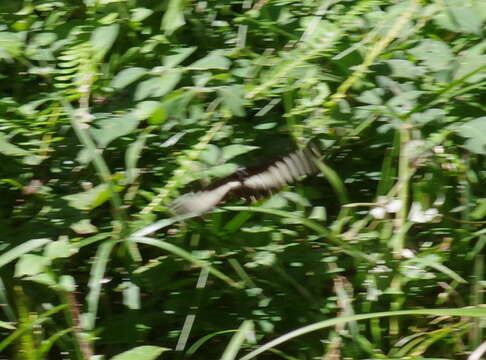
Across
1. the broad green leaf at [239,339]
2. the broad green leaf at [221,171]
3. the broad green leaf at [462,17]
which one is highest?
the broad green leaf at [462,17]

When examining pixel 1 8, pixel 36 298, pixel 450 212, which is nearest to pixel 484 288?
pixel 450 212

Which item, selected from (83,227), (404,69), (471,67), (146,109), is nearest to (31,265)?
(83,227)

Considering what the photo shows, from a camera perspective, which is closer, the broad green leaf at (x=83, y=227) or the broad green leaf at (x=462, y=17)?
the broad green leaf at (x=83, y=227)

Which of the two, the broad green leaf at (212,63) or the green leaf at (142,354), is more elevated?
the broad green leaf at (212,63)

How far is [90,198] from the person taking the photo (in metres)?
1.88

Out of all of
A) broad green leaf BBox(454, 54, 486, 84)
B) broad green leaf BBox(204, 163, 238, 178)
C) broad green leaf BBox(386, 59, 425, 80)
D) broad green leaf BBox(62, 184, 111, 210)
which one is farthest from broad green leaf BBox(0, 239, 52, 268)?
broad green leaf BBox(454, 54, 486, 84)

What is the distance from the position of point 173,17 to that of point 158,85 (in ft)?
0.71

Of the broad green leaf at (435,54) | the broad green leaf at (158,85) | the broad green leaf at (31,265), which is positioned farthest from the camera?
the broad green leaf at (435,54)

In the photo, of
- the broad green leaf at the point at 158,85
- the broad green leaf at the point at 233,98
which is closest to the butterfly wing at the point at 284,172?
the broad green leaf at the point at 233,98

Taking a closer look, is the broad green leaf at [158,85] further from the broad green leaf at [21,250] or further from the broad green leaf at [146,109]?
the broad green leaf at [21,250]

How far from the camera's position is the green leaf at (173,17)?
2.07m

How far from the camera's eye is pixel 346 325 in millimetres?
1895

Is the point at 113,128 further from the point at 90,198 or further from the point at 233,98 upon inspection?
the point at 233,98

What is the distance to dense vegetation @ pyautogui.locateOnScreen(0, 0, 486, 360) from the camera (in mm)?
1877
